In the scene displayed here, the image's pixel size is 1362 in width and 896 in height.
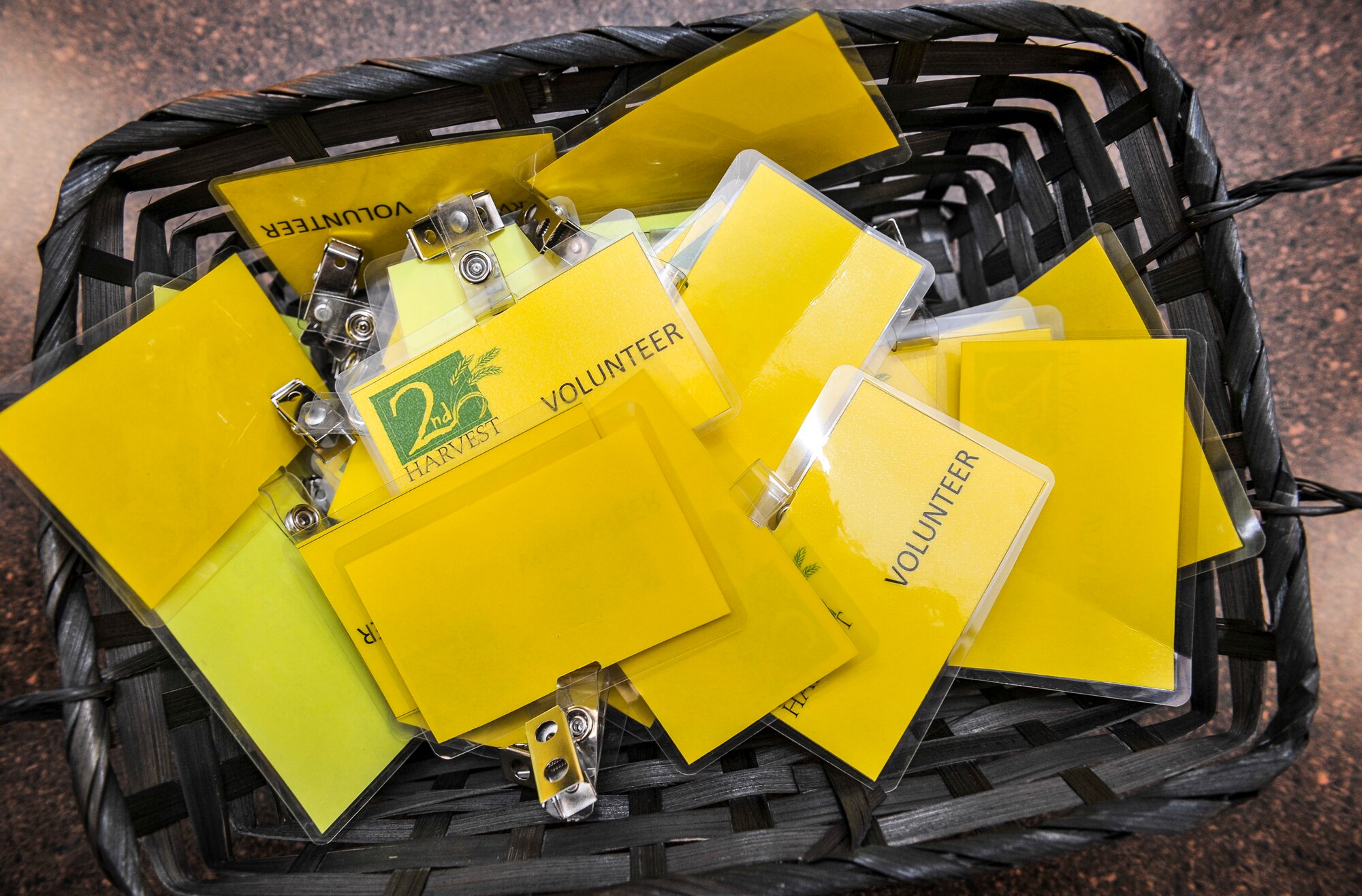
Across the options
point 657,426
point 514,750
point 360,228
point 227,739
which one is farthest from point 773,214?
point 227,739

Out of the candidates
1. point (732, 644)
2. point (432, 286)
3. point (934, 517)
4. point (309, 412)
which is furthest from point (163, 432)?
point (934, 517)

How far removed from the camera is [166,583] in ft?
1.43

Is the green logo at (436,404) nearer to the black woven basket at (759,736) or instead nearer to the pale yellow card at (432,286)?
the pale yellow card at (432,286)

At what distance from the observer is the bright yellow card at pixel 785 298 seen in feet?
1.64

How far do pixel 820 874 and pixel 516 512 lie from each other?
0.88 ft

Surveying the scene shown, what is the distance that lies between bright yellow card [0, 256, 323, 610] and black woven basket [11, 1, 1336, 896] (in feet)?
0.12

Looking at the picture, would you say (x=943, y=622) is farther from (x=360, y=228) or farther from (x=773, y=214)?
(x=360, y=228)

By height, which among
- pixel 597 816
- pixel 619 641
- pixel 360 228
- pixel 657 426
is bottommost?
pixel 597 816

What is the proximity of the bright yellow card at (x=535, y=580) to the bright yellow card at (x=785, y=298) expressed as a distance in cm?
10

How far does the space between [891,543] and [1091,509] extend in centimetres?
15

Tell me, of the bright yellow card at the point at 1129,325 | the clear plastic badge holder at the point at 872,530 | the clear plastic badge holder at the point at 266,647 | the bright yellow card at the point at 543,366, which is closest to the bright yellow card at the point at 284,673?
the clear plastic badge holder at the point at 266,647

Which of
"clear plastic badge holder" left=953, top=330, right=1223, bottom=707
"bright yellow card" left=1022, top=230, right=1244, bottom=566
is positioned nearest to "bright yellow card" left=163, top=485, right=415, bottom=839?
"clear plastic badge holder" left=953, top=330, right=1223, bottom=707

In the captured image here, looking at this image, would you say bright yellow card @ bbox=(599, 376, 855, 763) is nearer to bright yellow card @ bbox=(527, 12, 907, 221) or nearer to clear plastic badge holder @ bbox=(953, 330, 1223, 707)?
clear plastic badge holder @ bbox=(953, 330, 1223, 707)

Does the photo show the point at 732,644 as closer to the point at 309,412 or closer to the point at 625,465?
the point at 625,465
